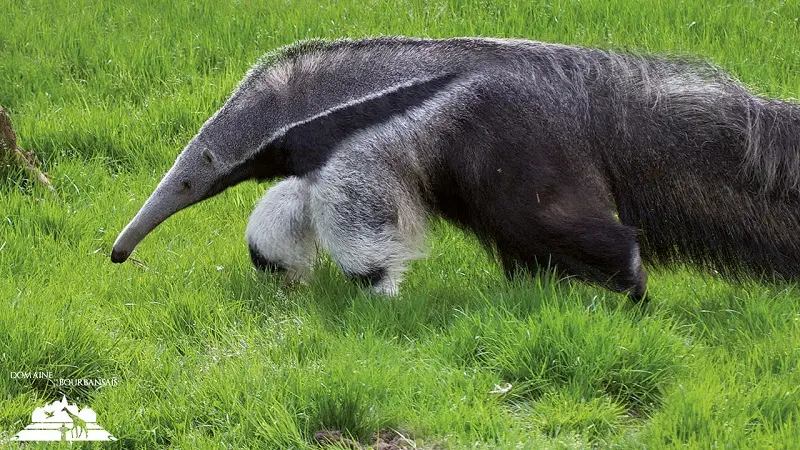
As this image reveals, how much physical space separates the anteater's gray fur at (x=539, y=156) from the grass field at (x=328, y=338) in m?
0.23

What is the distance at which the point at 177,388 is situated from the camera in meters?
4.55

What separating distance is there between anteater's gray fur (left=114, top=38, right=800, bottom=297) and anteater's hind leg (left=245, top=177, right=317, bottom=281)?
0.89 ft

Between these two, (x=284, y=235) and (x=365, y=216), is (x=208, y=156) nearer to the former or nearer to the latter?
(x=284, y=235)

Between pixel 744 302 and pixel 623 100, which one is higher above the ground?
pixel 623 100

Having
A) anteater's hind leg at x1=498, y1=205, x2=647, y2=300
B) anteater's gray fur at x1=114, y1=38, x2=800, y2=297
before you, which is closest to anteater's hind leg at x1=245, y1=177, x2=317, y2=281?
anteater's gray fur at x1=114, y1=38, x2=800, y2=297

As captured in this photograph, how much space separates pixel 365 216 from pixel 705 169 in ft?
5.55

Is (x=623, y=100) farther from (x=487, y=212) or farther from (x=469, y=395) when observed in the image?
(x=469, y=395)

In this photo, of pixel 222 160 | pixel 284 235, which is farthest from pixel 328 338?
pixel 222 160

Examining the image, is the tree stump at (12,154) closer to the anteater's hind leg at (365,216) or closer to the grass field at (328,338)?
the grass field at (328,338)

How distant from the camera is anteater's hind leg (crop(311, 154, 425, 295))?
5441 mm

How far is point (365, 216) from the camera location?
545 cm

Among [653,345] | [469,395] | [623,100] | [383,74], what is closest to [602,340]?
[653,345]

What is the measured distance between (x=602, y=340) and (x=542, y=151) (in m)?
1.21

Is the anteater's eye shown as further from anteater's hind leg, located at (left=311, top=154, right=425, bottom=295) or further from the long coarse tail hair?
the long coarse tail hair
